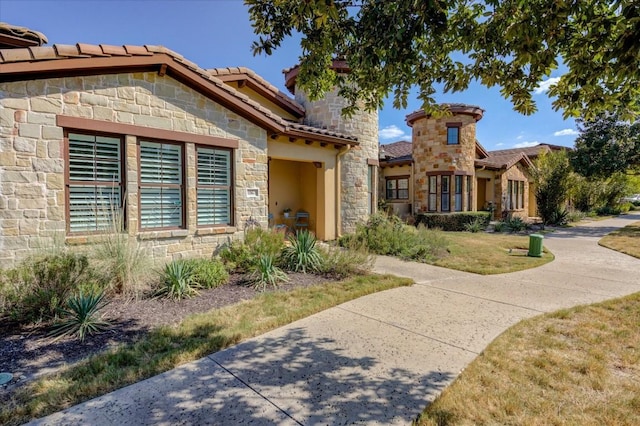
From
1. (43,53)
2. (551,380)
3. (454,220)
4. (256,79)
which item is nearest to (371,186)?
(256,79)

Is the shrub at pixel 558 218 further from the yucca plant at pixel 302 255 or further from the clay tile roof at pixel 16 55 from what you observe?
the clay tile roof at pixel 16 55

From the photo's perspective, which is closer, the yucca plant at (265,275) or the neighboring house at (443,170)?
the yucca plant at (265,275)

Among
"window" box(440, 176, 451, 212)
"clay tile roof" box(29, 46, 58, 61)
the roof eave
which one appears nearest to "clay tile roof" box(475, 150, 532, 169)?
"window" box(440, 176, 451, 212)

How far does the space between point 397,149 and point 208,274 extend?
2053 cm

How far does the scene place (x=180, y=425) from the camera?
273cm

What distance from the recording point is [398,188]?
22.0 meters

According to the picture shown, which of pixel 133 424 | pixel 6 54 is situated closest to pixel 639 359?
pixel 133 424

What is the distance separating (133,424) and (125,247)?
13.1ft

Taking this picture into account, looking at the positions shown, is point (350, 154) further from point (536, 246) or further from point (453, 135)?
point (453, 135)

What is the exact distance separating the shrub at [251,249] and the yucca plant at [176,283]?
4.98 ft

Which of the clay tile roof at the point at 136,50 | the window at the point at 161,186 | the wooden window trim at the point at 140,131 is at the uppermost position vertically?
the clay tile roof at the point at 136,50

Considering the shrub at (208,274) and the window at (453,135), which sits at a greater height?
the window at (453,135)

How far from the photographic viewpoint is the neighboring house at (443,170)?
19469 millimetres

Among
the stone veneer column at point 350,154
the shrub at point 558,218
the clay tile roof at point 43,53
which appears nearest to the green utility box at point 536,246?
the stone veneer column at point 350,154
